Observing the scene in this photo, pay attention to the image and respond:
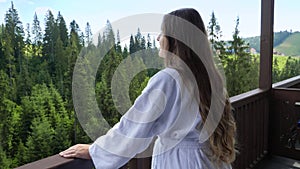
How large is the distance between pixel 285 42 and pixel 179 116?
328cm

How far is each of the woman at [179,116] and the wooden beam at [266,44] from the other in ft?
7.39

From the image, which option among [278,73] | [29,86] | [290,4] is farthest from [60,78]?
[290,4]

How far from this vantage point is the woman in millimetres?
1055

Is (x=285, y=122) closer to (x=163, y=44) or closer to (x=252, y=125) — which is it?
(x=252, y=125)

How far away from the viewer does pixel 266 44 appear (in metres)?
3.24

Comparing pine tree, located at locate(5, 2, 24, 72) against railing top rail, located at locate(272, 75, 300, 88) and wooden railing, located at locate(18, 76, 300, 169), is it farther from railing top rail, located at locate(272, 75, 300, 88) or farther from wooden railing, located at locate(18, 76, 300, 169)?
railing top rail, located at locate(272, 75, 300, 88)

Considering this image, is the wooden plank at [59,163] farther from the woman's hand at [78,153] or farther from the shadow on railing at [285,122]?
the shadow on railing at [285,122]

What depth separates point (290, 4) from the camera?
3896 millimetres

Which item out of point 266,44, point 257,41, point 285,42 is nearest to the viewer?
point 266,44

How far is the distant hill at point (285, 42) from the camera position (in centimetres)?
342

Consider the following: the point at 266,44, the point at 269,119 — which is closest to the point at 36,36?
the point at 266,44

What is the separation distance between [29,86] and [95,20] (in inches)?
23.6

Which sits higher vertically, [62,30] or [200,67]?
[62,30]

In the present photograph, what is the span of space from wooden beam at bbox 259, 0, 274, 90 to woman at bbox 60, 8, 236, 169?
2.25 metres
